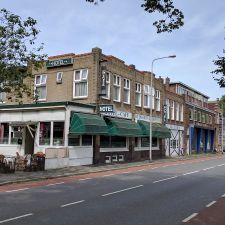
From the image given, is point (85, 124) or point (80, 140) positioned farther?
point (80, 140)

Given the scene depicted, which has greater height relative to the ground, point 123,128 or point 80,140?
Answer: point 123,128

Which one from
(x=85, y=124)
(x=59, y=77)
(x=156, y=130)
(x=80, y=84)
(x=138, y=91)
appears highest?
(x=59, y=77)

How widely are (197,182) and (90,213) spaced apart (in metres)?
10.3

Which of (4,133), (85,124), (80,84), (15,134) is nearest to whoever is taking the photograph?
Result: (85,124)

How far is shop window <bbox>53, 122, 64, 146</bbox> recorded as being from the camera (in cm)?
2960

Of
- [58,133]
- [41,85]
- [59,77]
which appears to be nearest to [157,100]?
[59,77]

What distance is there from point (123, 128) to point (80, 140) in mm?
4659

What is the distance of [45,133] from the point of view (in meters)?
30.7

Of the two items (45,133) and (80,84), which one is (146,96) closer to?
(80,84)

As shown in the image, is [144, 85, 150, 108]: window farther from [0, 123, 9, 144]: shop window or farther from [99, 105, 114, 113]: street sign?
[0, 123, 9, 144]: shop window

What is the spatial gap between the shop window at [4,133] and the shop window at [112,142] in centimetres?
729

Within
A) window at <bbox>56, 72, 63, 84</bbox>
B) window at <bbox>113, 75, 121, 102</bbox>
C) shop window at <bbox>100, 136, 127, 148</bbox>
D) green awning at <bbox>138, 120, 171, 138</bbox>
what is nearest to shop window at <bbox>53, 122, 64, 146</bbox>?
shop window at <bbox>100, 136, 127, 148</bbox>

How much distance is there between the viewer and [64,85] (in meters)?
33.6

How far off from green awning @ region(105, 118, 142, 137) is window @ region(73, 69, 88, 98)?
276cm
